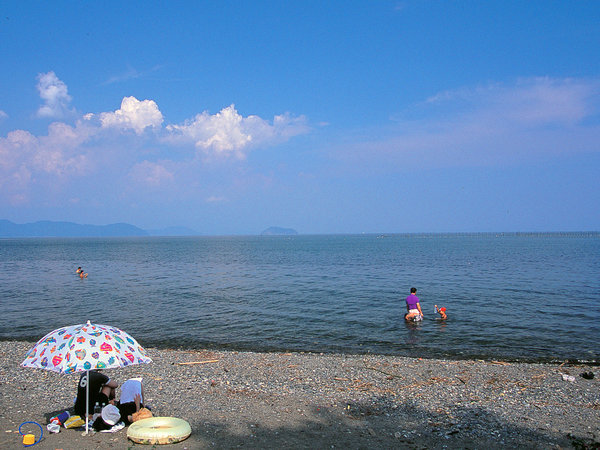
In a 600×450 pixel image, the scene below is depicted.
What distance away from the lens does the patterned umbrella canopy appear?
8000 mm

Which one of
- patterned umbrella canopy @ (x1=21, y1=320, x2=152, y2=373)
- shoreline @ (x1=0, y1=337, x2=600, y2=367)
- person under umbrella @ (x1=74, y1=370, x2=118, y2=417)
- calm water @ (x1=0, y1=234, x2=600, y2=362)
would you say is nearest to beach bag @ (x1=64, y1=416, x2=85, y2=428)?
person under umbrella @ (x1=74, y1=370, x2=118, y2=417)

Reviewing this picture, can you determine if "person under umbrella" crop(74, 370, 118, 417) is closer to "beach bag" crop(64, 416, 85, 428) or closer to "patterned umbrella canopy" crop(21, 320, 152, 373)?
"beach bag" crop(64, 416, 85, 428)

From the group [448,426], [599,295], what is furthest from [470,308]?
[448,426]

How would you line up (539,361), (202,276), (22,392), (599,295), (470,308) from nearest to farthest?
(22,392) → (539,361) → (470,308) → (599,295) → (202,276)

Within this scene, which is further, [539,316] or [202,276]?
[202,276]

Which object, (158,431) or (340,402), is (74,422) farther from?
(340,402)

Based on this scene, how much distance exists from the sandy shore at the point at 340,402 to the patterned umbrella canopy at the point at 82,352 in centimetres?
217

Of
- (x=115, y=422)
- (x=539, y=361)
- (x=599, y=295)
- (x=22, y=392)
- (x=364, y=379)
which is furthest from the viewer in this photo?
(x=599, y=295)

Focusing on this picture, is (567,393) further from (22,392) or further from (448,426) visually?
(22,392)

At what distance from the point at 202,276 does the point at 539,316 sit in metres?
38.8

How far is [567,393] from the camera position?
12836 millimetres

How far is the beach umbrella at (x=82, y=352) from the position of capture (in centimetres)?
800

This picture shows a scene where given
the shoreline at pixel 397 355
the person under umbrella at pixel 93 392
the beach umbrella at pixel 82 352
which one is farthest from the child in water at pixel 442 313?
the beach umbrella at pixel 82 352

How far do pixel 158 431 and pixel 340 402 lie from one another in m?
5.20
